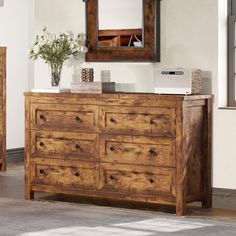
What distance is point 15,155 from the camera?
345 inches

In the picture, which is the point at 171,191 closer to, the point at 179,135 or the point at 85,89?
the point at 179,135

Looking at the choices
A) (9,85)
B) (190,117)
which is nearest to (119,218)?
(190,117)

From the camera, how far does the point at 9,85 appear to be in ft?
28.3

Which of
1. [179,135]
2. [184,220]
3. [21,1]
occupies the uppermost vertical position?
[21,1]

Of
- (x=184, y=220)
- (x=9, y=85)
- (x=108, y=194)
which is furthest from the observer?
(x=9, y=85)

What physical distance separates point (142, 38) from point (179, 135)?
39.0 inches

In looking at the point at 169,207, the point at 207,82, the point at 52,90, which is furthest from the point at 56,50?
the point at 169,207

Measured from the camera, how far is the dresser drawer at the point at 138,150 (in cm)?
555

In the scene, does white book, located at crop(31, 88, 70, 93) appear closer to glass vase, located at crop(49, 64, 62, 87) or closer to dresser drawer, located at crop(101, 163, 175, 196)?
glass vase, located at crop(49, 64, 62, 87)

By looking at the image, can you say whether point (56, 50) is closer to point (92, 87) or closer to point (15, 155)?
point (92, 87)

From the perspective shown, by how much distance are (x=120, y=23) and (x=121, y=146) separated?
1050mm

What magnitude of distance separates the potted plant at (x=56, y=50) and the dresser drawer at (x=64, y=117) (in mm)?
324

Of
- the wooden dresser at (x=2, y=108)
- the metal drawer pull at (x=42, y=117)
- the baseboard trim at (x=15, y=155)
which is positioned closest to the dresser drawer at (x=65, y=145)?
the metal drawer pull at (x=42, y=117)

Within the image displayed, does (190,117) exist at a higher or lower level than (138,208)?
higher
